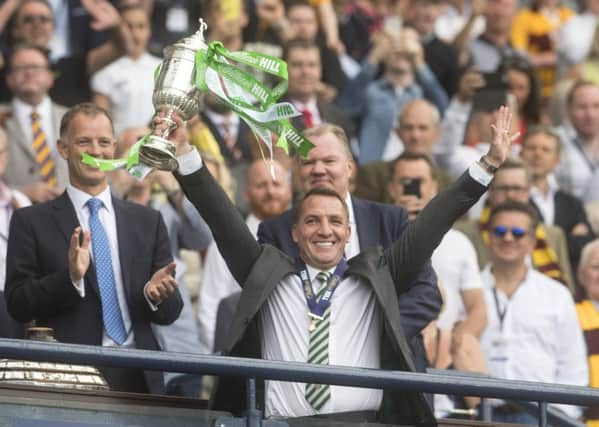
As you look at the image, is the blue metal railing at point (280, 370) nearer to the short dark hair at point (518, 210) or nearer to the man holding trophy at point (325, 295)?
the man holding trophy at point (325, 295)

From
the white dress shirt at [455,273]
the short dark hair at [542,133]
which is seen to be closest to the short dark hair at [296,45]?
the short dark hair at [542,133]

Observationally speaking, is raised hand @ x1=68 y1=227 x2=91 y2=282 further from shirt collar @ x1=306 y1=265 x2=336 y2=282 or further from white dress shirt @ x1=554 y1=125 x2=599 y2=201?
white dress shirt @ x1=554 y1=125 x2=599 y2=201

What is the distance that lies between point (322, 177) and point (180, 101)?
159cm

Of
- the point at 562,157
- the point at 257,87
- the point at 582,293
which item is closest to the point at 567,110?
the point at 562,157

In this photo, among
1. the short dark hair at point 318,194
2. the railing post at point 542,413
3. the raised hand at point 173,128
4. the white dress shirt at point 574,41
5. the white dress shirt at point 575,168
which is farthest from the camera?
the white dress shirt at point 574,41

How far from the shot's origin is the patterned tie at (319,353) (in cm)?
871

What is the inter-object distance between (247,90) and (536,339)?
4290 mm

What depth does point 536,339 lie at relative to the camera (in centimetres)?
1248

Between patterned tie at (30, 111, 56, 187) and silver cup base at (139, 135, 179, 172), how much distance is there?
505 centimetres

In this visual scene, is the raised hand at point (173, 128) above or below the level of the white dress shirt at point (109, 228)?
above

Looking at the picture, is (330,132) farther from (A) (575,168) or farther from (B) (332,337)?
(A) (575,168)

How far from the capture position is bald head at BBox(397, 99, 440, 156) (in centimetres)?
1477

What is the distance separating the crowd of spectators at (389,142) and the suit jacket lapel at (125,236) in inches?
8.0

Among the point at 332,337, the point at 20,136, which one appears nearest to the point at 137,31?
the point at 20,136
